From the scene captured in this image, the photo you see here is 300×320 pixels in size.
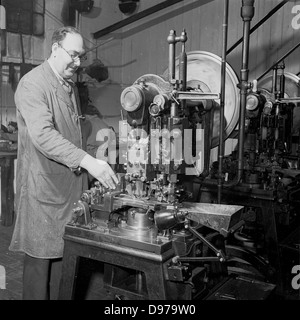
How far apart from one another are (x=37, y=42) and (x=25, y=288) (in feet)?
11.6

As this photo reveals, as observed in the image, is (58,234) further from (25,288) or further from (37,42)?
(37,42)

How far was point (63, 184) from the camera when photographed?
194cm

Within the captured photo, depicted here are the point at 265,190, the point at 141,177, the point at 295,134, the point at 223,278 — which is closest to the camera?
the point at 141,177

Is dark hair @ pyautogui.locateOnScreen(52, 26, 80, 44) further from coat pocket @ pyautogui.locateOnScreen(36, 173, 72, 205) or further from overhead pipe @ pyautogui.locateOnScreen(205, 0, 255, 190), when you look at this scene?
overhead pipe @ pyautogui.locateOnScreen(205, 0, 255, 190)

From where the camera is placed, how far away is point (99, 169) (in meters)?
1.70

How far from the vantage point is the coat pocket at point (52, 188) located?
1881mm

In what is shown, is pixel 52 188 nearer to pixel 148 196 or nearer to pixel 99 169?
pixel 99 169

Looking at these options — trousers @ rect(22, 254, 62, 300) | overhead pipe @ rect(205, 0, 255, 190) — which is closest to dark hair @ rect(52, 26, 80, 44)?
trousers @ rect(22, 254, 62, 300)

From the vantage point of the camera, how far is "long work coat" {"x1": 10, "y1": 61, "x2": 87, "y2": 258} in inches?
71.9

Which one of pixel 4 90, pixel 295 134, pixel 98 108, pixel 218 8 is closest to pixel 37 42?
pixel 4 90

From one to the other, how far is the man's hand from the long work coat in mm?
125

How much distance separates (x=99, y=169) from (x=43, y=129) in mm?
313

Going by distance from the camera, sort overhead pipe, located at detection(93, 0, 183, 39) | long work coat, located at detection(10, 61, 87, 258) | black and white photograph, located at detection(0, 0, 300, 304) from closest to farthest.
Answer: black and white photograph, located at detection(0, 0, 300, 304) < long work coat, located at detection(10, 61, 87, 258) < overhead pipe, located at detection(93, 0, 183, 39)
